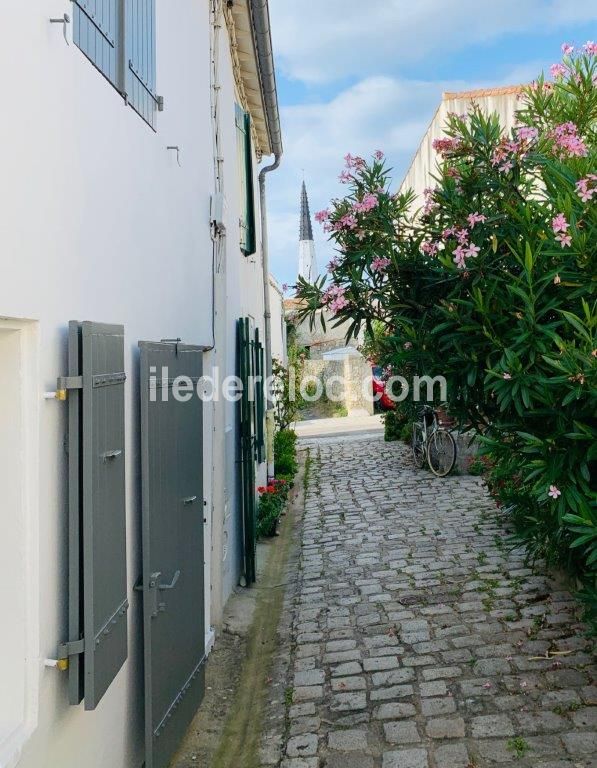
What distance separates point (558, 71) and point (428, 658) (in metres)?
4.08

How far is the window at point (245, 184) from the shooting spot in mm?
8789

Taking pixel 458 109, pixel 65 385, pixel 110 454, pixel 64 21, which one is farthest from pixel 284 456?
pixel 64 21

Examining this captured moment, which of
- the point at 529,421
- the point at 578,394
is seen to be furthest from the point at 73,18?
the point at 529,421

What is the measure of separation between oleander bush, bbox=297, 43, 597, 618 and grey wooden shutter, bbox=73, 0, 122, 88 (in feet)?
6.65

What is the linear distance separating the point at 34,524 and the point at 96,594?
487 mm

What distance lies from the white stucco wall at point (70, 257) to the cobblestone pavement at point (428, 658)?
4.39ft

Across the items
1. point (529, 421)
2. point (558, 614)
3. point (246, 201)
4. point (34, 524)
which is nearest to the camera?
point (34, 524)

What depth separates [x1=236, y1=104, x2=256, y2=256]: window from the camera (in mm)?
8789

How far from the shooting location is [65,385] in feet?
8.80

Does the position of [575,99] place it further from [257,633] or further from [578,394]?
[257,633]

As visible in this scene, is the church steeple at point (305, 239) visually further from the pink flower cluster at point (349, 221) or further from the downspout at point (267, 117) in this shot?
the pink flower cluster at point (349, 221)

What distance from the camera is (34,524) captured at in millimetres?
2504

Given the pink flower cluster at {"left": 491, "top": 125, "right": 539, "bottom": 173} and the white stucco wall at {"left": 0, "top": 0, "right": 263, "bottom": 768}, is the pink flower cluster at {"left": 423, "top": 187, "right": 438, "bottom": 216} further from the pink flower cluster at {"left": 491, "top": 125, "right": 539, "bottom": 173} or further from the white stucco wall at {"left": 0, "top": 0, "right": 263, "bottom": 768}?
the white stucco wall at {"left": 0, "top": 0, "right": 263, "bottom": 768}

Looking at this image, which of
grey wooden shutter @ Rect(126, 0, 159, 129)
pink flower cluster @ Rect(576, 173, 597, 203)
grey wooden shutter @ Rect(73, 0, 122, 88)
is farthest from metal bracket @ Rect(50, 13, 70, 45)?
pink flower cluster @ Rect(576, 173, 597, 203)
